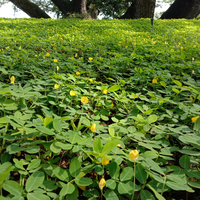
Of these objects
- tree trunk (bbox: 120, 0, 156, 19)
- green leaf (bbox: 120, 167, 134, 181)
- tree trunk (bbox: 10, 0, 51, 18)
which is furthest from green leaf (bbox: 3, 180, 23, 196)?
tree trunk (bbox: 10, 0, 51, 18)

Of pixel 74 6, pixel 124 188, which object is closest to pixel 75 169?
pixel 124 188

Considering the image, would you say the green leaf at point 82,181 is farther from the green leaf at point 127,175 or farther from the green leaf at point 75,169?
the green leaf at point 127,175

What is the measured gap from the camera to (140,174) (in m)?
0.92

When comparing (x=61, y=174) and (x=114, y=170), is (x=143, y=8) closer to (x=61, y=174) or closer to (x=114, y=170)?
(x=114, y=170)

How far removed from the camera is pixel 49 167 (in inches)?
39.0

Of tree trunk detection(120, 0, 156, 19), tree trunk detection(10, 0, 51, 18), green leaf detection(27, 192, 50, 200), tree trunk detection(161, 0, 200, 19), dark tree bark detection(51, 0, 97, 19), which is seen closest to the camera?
green leaf detection(27, 192, 50, 200)

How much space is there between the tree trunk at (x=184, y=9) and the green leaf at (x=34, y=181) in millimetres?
15060

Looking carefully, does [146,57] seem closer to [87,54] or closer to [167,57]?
[167,57]

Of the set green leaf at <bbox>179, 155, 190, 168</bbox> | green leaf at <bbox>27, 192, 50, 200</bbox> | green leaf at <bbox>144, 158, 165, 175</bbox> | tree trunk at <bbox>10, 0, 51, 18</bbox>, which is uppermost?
tree trunk at <bbox>10, 0, 51, 18</bbox>

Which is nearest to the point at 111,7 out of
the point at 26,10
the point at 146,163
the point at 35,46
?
the point at 26,10

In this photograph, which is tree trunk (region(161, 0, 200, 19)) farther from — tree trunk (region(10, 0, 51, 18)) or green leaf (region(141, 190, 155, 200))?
green leaf (region(141, 190, 155, 200))

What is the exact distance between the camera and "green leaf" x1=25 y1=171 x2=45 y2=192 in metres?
0.82

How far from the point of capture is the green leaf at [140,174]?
35.2 inches

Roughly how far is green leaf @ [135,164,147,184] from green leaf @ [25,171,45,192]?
0.56 metres
